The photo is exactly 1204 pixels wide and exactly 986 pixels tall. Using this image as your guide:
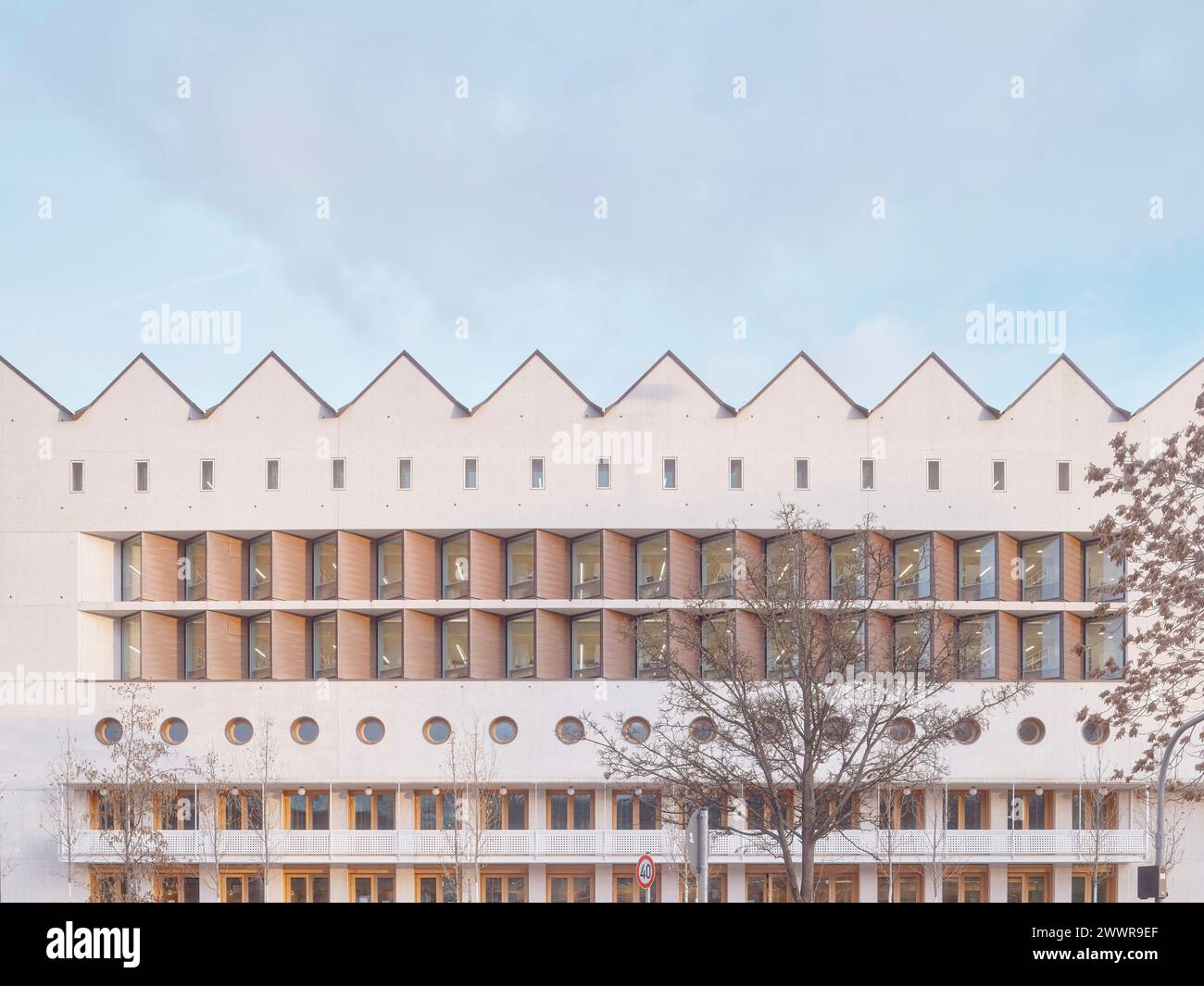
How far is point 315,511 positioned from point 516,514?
7.88 metres

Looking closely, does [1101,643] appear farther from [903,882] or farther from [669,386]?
[669,386]

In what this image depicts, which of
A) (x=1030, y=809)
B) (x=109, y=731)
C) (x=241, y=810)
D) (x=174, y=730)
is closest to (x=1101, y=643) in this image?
(x=1030, y=809)

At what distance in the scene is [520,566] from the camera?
1843 inches

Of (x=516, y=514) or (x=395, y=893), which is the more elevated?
(x=516, y=514)

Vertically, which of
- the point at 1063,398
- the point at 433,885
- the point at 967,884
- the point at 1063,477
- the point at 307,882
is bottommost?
the point at 967,884

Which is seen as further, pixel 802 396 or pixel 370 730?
pixel 802 396

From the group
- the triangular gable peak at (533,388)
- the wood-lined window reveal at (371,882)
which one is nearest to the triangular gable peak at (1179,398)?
the triangular gable peak at (533,388)

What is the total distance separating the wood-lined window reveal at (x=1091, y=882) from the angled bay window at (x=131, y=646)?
37.7 meters

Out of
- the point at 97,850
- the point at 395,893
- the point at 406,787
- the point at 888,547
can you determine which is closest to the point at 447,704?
the point at 406,787

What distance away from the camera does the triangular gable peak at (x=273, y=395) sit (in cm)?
4709

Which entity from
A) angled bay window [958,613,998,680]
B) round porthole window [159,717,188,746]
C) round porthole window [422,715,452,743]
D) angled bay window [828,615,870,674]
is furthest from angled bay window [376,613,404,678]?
angled bay window [828,615,870,674]

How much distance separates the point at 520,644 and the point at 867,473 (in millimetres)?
15294
